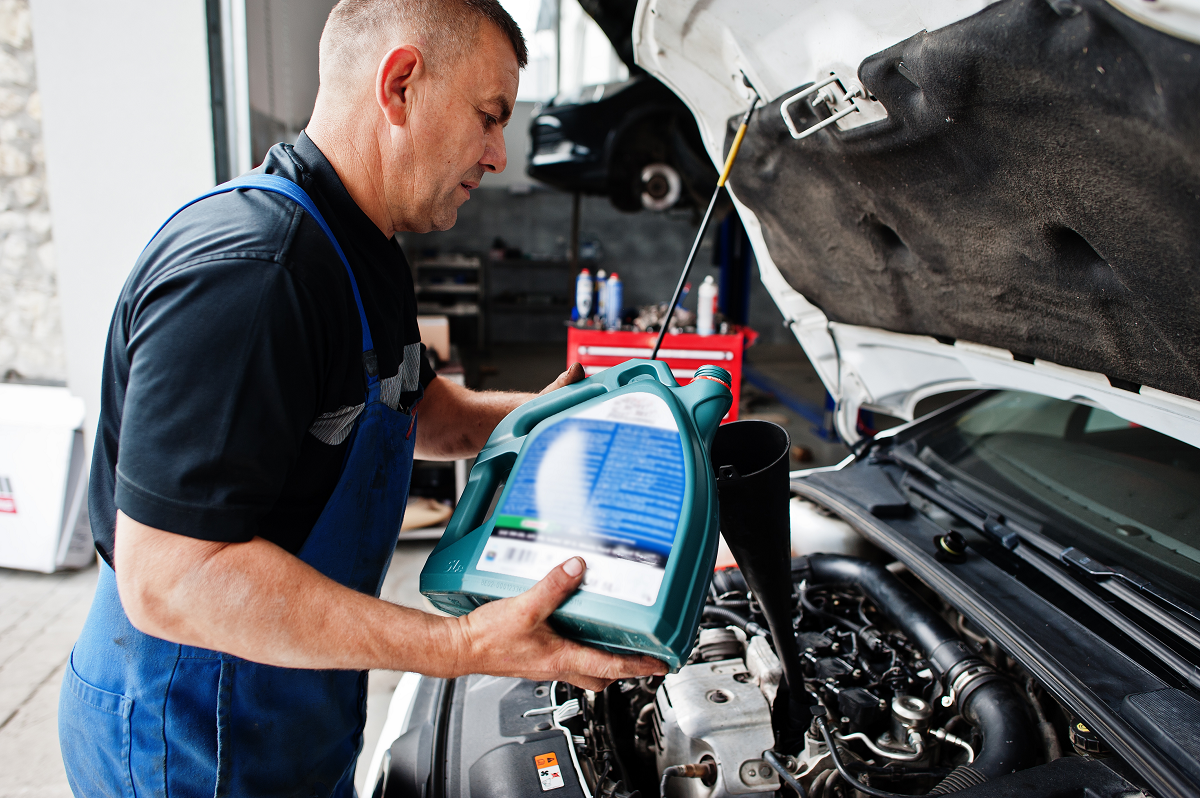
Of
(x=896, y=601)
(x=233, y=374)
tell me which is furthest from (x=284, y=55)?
(x=896, y=601)

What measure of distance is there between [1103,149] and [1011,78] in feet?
0.40

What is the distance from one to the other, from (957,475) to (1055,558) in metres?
0.37

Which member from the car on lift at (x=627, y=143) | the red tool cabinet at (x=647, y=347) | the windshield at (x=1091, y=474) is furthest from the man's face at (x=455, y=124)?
the car on lift at (x=627, y=143)

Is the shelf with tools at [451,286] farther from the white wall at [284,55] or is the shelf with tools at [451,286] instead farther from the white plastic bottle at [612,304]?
the white plastic bottle at [612,304]

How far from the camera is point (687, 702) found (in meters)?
1.08

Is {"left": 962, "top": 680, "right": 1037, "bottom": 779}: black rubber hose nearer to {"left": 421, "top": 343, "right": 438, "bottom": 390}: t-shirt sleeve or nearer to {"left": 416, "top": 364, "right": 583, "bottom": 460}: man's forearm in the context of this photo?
{"left": 416, "top": 364, "right": 583, "bottom": 460}: man's forearm

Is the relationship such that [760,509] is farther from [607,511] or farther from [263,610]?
[263,610]

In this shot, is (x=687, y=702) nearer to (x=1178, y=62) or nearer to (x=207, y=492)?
(x=207, y=492)

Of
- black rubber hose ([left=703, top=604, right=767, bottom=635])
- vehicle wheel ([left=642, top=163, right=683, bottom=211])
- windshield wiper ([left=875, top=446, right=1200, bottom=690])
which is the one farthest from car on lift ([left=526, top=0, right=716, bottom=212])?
black rubber hose ([left=703, top=604, right=767, bottom=635])

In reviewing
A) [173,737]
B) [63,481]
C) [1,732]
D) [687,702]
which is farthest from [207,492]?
[63,481]

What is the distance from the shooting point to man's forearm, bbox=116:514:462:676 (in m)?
0.62

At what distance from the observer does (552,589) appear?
2.19 feet

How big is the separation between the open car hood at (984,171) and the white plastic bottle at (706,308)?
1.81 meters

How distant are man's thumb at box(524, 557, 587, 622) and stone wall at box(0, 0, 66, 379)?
3236mm
